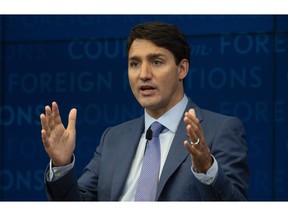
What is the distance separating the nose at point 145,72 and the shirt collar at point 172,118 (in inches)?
7.0

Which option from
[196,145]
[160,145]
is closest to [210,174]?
[196,145]

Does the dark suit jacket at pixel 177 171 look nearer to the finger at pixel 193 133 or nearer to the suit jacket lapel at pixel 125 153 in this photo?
the suit jacket lapel at pixel 125 153

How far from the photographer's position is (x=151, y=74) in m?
2.64

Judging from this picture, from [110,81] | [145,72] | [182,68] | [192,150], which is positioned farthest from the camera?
[110,81]

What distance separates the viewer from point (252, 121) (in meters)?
4.27

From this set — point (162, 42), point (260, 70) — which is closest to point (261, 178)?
point (260, 70)

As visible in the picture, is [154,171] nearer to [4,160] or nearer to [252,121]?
[252,121]

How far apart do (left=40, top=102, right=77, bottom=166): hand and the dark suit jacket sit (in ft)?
0.25

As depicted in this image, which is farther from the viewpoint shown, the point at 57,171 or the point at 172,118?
the point at 172,118

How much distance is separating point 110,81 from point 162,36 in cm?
187

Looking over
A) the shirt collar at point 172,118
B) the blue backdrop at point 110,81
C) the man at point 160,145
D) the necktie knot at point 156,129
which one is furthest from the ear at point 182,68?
the blue backdrop at point 110,81

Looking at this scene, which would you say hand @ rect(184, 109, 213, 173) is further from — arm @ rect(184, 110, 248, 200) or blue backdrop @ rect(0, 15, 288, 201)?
blue backdrop @ rect(0, 15, 288, 201)

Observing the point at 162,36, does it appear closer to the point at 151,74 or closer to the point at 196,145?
the point at 151,74

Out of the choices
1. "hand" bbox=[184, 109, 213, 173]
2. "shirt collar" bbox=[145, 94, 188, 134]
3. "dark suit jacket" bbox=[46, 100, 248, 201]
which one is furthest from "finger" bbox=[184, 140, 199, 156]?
"shirt collar" bbox=[145, 94, 188, 134]
